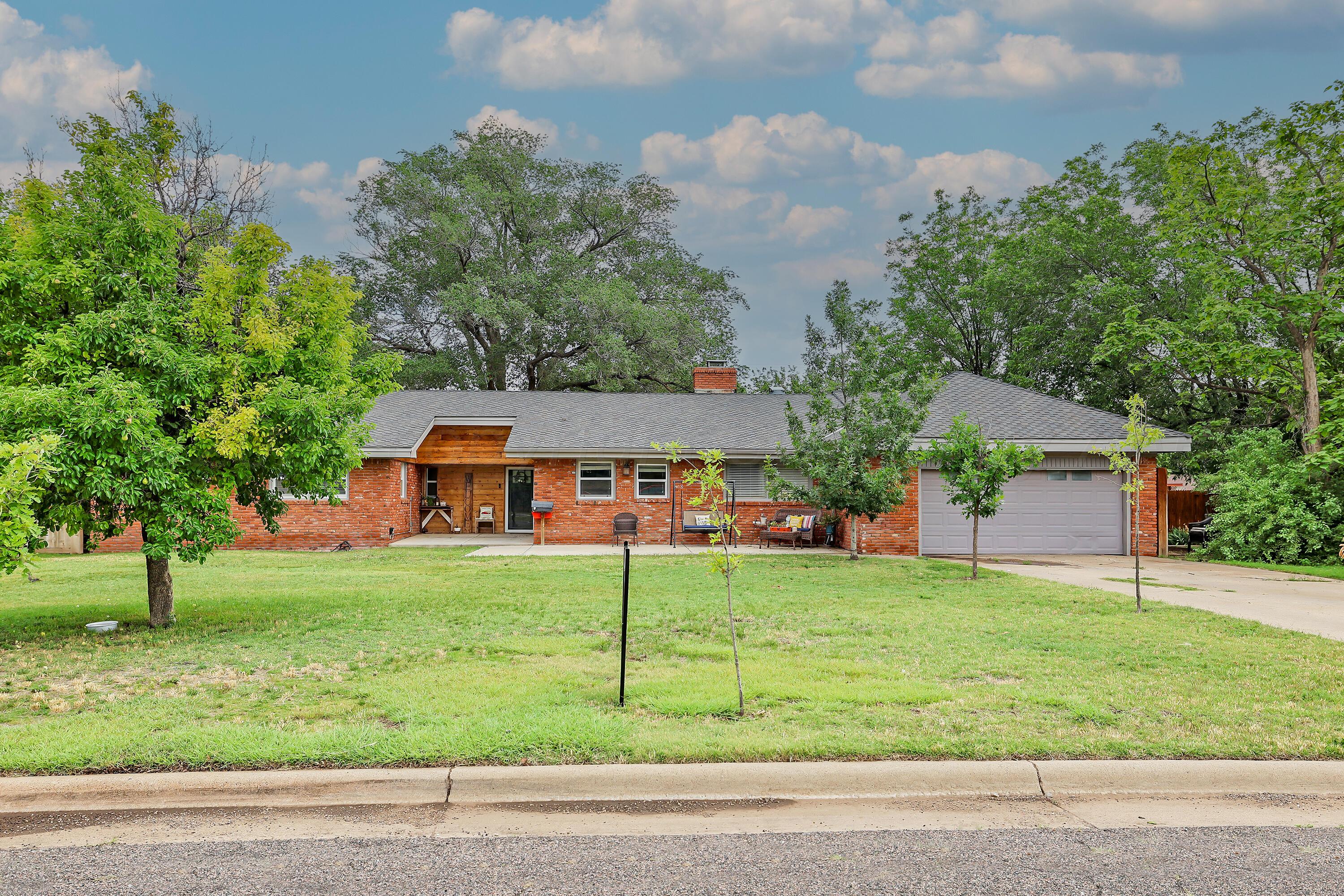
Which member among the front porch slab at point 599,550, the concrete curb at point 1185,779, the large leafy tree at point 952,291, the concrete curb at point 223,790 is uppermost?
the large leafy tree at point 952,291

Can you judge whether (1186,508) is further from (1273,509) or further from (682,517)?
(682,517)

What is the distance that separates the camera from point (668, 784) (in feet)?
14.3

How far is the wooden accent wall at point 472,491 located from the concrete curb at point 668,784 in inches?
817

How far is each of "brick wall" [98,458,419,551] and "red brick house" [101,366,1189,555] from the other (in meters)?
0.04

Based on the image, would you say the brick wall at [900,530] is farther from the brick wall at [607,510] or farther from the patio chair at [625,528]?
the patio chair at [625,528]

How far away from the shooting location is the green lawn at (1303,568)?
1502 centimetres

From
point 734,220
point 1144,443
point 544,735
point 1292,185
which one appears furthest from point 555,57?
point 544,735

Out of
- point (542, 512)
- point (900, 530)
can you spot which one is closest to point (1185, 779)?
point (900, 530)

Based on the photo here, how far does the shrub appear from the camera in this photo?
16.6 meters

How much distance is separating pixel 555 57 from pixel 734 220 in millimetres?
13997

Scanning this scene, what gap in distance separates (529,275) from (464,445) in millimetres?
11716

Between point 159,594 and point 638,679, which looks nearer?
point 638,679

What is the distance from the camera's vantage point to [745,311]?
3834 centimetres

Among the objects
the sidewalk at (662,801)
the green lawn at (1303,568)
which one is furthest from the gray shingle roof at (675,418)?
the sidewalk at (662,801)
